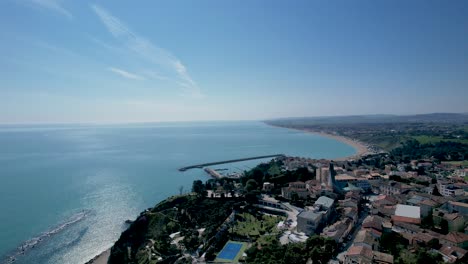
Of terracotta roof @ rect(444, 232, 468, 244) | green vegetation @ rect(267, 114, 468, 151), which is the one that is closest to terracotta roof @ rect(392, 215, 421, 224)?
terracotta roof @ rect(444, 232, 468, 244)

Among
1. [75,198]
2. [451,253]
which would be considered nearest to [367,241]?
[451,253]

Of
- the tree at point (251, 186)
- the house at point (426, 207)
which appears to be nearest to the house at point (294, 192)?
the tree at point (251, 186)

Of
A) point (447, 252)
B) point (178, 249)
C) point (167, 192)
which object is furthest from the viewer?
point (167, 192)

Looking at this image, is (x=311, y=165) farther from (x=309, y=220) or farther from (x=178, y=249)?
(x=178, y=249)

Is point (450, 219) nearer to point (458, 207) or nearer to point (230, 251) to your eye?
point (458, 207)

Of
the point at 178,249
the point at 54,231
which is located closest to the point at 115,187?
the point at 54,231

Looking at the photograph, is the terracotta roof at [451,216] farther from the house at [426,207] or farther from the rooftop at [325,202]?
the rooftop at [325,202]
